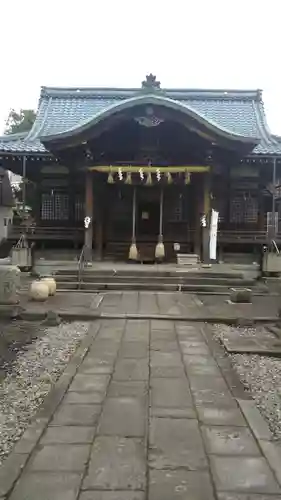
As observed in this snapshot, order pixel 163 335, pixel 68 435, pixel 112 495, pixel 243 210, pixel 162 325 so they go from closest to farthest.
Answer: pixel 112 495 < pixel 68 435 < pixel 163 335 < pixel 162 325 < pixel 243 210

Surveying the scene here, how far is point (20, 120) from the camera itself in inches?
1419

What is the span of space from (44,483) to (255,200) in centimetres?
1718

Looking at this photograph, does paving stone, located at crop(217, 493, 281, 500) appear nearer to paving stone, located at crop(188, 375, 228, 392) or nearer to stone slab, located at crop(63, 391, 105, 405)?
stone slab, located at crop(63, 391, 105, 405)

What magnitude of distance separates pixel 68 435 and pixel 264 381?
2557 mm

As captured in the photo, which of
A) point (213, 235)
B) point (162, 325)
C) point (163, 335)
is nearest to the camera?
point (163, 335)

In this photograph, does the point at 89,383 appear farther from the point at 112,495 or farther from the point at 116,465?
the point at 112,495

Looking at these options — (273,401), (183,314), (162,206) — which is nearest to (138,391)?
(273,401)

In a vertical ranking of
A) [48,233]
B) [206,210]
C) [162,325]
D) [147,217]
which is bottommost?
[162,325]

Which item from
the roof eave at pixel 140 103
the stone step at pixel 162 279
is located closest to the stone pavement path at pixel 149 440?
the stone step at pixel 162 279

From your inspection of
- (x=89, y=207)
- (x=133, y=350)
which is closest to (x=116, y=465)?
(x=133, y=350)

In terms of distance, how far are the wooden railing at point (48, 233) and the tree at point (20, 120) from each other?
668 inches

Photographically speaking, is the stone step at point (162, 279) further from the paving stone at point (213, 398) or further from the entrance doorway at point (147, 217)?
the paving stone at point (213, 398)

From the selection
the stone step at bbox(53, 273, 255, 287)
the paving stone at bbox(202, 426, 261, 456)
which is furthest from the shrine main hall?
the paving stone at bbox(202, 426, 261, 456)

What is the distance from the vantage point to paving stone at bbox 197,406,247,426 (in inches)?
153
